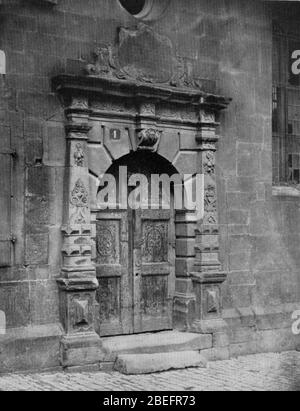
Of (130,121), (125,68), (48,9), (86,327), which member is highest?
(48,9)

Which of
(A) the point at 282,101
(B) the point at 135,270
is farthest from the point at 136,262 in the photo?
(A) the point at 282,101

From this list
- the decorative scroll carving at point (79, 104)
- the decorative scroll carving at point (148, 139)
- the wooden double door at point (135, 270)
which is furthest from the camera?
the wooden double door at point (135, 270)

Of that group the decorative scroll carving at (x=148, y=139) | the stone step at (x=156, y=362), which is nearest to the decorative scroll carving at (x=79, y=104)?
the decorative scroll carving at (x=148, y=139)

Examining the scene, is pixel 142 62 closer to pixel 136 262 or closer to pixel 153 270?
pixel 136 262

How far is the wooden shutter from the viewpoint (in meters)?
6.97

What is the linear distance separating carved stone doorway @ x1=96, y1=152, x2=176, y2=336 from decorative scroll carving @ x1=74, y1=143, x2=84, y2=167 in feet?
2.08

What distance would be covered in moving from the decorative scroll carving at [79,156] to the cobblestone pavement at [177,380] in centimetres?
226

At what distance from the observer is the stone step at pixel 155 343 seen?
24.9 ft

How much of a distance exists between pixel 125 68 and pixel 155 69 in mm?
435

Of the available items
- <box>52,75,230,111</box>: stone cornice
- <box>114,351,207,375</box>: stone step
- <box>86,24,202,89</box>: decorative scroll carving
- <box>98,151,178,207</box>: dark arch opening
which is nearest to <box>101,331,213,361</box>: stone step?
<box>114,351,207,375</box>: stone step

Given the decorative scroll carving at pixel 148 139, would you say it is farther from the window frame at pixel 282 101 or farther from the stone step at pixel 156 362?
the stone step at pixel 156 362
